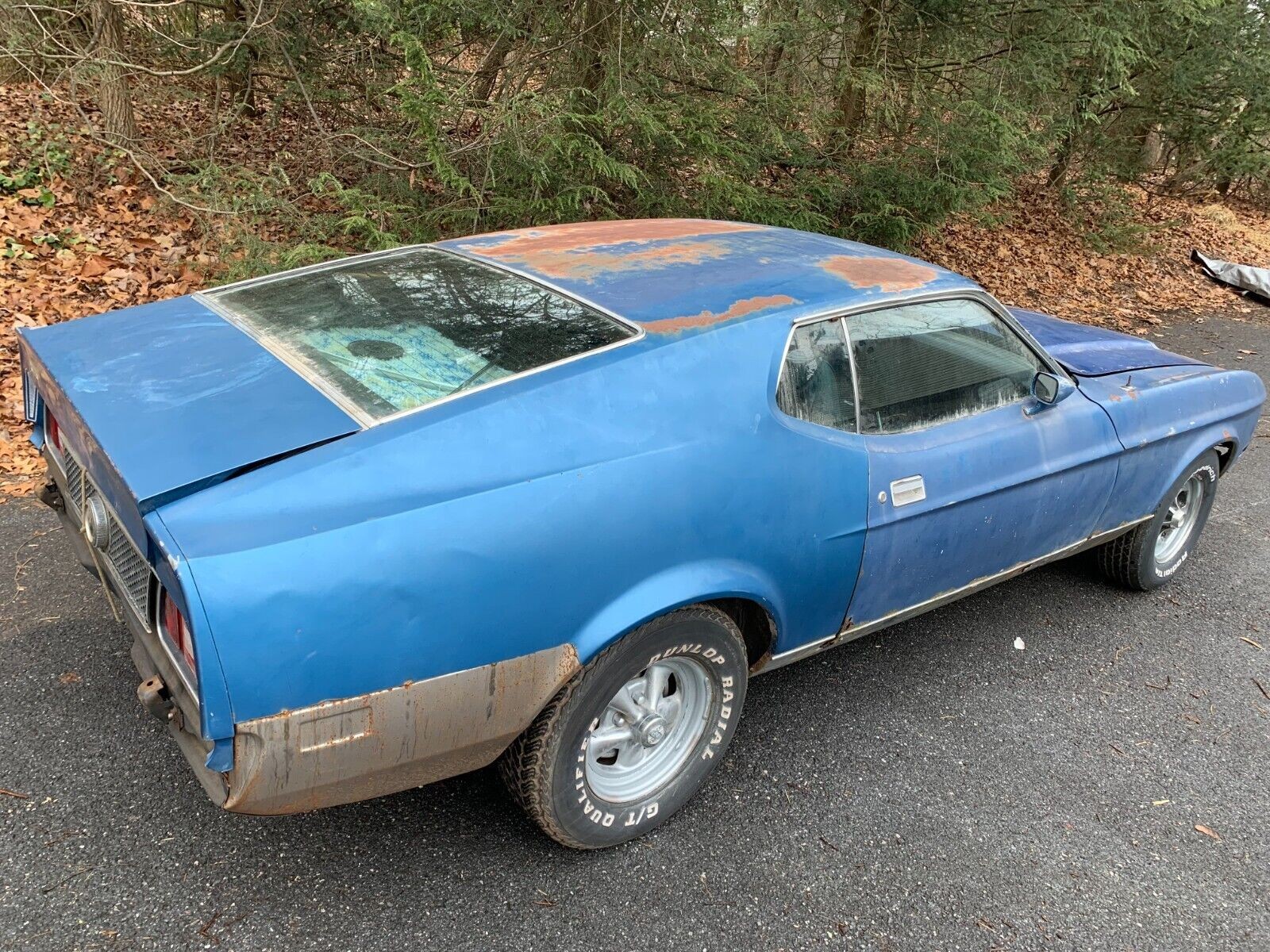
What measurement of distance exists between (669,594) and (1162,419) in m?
2.55

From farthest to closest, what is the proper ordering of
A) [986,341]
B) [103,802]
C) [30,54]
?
[30,54], [986,341], [103,802]

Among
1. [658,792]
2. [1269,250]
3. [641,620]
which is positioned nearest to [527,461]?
[641,620]

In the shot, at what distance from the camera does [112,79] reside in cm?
661

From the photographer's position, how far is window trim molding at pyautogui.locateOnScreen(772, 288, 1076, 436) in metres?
2.69

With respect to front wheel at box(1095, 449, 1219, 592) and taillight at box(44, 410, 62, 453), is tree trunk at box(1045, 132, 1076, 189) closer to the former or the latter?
front wheel at box(1095, 449, 1219, 592)

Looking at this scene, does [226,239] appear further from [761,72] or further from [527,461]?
[527,461]

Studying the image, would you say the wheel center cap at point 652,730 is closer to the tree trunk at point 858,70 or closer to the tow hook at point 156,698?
the tow hook at point 156,698

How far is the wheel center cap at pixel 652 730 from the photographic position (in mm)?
2619

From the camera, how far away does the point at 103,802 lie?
8.54 ft

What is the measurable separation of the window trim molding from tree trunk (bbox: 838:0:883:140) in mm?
4457

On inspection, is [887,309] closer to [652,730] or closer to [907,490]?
[907,490]

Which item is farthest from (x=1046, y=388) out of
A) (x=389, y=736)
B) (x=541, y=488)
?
(x=389, y=736)

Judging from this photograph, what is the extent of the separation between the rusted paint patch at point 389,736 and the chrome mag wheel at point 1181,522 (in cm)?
336

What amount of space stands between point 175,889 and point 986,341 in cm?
297
